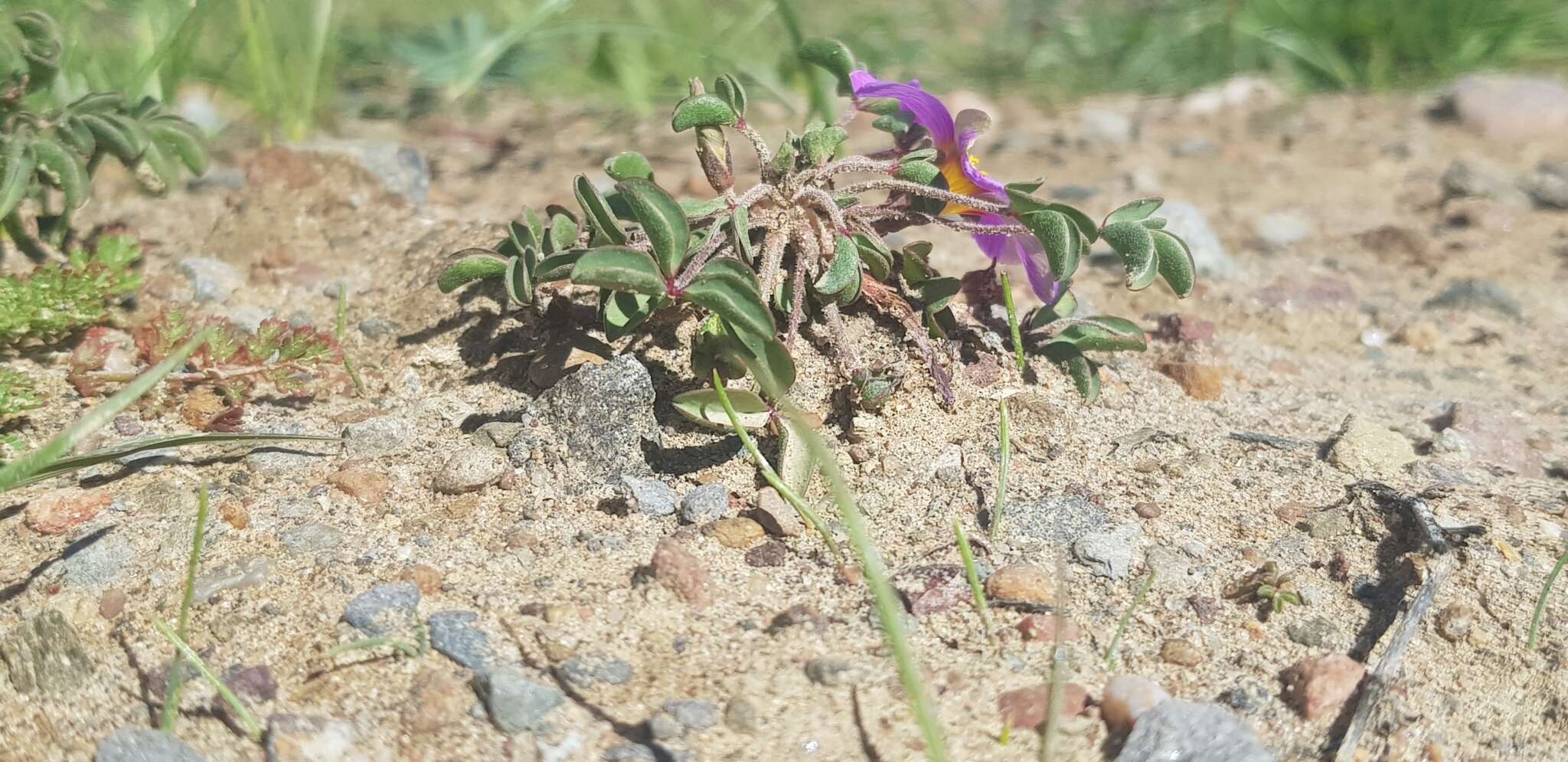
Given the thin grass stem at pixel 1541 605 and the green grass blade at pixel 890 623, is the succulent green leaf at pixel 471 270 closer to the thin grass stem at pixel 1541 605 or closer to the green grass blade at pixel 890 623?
the green grass blade at pixel 890 623

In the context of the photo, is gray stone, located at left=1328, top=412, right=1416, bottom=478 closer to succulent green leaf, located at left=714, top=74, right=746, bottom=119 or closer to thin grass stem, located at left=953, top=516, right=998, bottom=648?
thin grass stem, located at left=953, top=516, right=998, bottom=648

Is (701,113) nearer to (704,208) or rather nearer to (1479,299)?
(704,208)

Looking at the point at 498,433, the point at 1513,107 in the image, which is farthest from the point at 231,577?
the point at 1513,107

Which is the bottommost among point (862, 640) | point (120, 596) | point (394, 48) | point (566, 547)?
point (862, 640)

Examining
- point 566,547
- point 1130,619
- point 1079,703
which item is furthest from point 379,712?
point 1130,619

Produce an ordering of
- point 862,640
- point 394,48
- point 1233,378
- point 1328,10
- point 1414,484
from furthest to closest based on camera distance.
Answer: point 1328,10 < point 394,48 < point 1233,378 < point 1414,484 < point 862,640

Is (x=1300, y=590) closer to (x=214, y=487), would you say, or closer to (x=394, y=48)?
(x=214, y=487)

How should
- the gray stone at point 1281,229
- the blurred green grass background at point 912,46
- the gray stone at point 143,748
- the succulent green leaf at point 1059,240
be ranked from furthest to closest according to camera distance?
the blurred green grass background at point 912,46 → the gray stone at point 1281,229 → the succulent green leaf at point 1059,240 → the gray stone at point 143,748

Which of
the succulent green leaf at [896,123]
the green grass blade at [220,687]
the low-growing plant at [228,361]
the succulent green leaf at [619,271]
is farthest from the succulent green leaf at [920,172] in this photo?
the green grass blade at [220,687]
